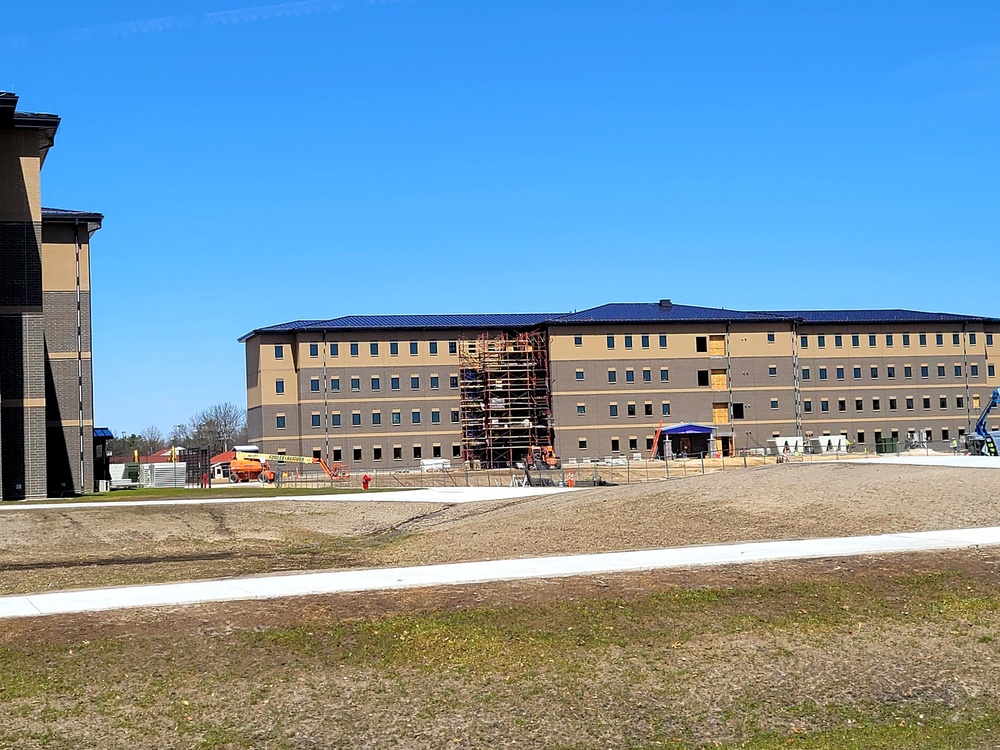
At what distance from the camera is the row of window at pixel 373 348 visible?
101 metres

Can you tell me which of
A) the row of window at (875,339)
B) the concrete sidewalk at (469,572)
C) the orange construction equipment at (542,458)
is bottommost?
the concrete sidewalk at (469,572)

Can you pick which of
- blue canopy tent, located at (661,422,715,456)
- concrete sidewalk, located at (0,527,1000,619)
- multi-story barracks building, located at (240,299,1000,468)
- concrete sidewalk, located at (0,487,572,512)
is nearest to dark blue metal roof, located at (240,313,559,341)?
multi-story barracks building, located at (240,299,1000,468)

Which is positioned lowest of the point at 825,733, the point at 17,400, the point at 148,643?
the point at 825,733

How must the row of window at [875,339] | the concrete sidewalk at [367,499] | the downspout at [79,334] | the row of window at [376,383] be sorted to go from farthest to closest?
the row of window at [875,339]
the row of window at [376,383]
the downspout at [79,334]
the concrete sidewalk at [367,499]

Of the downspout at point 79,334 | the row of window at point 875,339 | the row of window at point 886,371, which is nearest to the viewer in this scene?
the downspout at point 79,334

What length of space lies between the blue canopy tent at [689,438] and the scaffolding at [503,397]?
428 inches

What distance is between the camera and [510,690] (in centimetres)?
1365

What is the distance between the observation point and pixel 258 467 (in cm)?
8888

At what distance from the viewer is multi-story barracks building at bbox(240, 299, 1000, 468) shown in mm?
101125

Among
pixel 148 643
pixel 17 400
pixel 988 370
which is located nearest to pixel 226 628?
pixel 148 643

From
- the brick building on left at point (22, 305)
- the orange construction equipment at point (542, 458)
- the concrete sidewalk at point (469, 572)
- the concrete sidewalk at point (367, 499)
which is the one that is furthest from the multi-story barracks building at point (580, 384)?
the concrete sidewalk at point (469, 572)

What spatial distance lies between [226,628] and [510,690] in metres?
3.96

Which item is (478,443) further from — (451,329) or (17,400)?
(17,400)

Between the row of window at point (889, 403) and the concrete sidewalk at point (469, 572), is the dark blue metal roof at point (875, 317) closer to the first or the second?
the row of window at point (889, 403)
